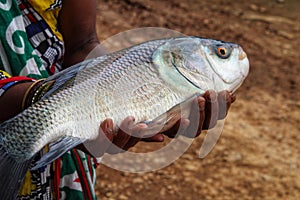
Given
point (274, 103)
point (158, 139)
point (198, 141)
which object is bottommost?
point (274, 103)

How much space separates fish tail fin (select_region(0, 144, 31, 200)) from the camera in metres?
1.40

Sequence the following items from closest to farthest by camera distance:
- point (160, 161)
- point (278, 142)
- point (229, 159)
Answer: point (160, 161) → point (229, 159) → point (278, 142)

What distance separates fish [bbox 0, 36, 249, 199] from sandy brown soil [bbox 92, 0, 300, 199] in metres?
1.88

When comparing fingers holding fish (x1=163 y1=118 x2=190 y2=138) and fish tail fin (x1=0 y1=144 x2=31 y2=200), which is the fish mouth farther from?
fish tail fin (x1=0 y1=144 x2=31 y2=200)

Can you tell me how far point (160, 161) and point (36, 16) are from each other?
1.99 meters

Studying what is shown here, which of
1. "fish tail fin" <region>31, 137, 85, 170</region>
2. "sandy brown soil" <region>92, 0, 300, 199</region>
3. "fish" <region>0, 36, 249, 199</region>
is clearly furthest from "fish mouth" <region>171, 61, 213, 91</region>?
"sandy brown soil" <region>92, 0, 300, 199</region>

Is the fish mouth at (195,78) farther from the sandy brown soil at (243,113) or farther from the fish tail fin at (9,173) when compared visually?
the sandy brown soil at (243,113)

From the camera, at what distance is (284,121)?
14.3ft

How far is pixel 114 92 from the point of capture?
1.49 meters

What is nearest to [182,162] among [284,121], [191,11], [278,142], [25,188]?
[278,142]

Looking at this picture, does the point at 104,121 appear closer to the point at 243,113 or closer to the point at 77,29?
the point at 77,29

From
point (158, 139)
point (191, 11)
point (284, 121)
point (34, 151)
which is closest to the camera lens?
point (34, 151)

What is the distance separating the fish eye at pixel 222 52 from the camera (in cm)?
155

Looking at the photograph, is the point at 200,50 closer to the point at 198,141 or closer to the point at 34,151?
the point at 34,151
